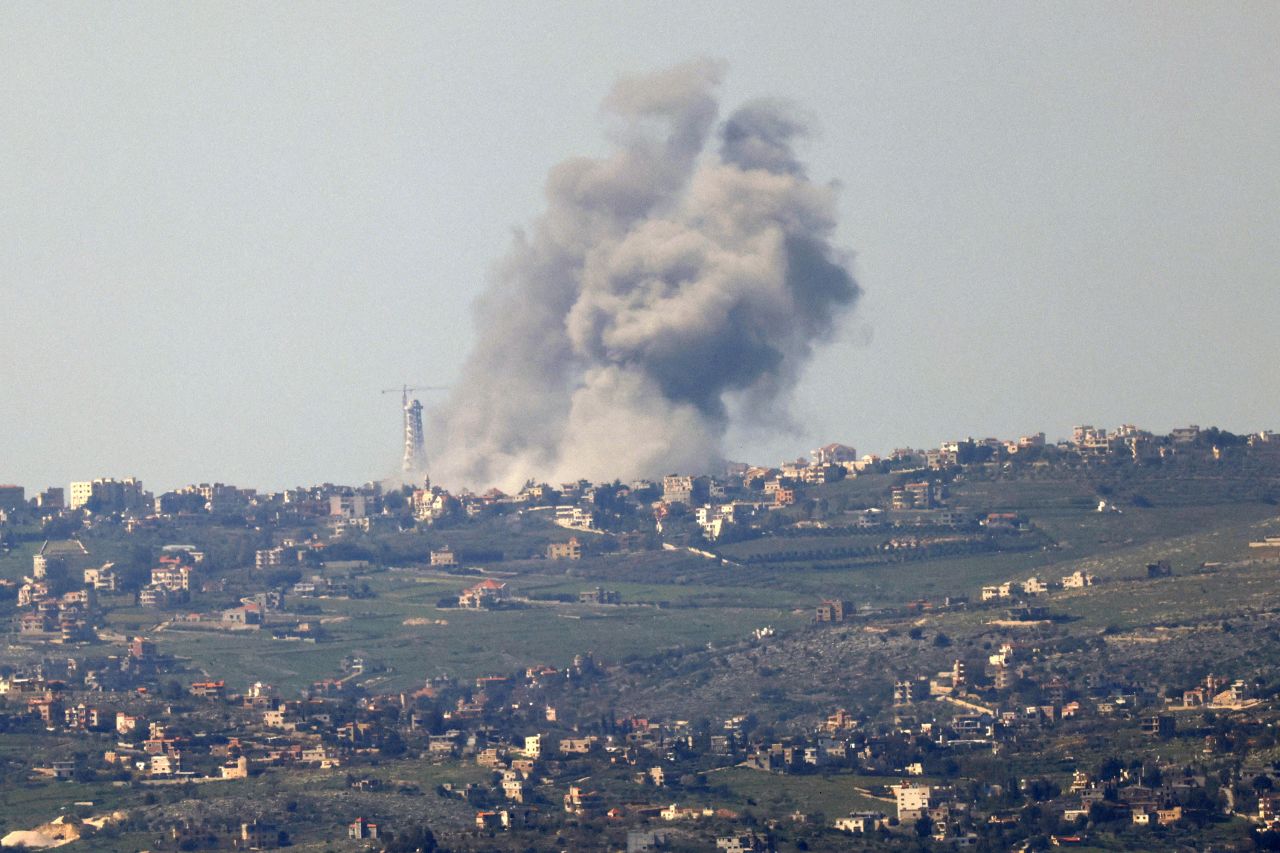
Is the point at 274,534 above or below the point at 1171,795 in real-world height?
above

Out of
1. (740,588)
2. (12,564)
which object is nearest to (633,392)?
(740,588)

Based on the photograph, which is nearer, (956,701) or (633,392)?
(956,701)

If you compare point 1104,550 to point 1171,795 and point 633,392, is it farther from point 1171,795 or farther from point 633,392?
point 1171,795

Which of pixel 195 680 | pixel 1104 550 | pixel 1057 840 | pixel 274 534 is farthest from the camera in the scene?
pixel 274 534

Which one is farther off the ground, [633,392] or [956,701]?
[633,392]

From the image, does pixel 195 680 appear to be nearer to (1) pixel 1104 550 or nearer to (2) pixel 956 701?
(2) pixel 956 701

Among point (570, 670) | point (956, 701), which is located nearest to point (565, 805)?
point (956, 701)

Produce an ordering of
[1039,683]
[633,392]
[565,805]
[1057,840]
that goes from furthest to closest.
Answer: [633,392] < [1039,683] < [565,805] < [1057,840]
